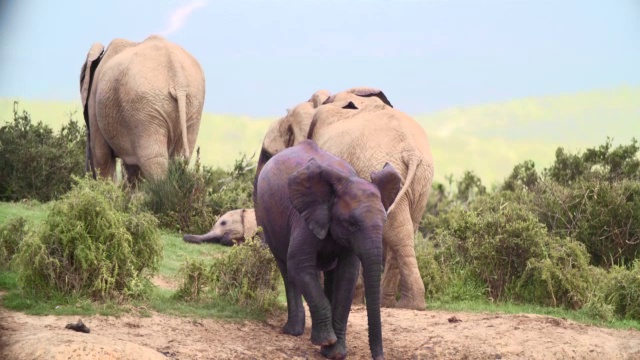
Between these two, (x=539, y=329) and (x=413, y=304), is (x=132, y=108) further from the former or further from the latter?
(x=539, y=329)

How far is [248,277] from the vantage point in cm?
1018

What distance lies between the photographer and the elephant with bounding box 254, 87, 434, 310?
11.2 meters

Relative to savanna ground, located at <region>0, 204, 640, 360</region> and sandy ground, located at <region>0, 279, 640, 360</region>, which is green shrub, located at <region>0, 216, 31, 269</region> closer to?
savanna ground, located at <region>0, 204, 640, 360</region>

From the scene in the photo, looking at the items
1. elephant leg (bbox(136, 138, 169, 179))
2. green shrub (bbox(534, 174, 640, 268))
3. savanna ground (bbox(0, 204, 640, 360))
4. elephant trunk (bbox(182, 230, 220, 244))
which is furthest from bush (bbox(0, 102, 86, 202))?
green shrub (bbox(534, 174, 640, 268))

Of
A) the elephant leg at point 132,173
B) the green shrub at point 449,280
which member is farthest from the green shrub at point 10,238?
the elephant leg at point 132,173

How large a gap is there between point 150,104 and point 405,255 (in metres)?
5.37

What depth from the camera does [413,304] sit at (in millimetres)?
11109

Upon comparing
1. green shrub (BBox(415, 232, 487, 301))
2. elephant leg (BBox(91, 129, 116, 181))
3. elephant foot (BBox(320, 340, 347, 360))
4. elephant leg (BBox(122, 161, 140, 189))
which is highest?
elephant leg (BBox(91, 129, 116, 181))

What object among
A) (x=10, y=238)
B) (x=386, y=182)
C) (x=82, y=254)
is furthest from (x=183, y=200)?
(x=386, y=182)

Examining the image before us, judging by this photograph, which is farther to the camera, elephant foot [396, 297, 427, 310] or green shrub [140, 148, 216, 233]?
green shrub [140, 148, 216, 233]

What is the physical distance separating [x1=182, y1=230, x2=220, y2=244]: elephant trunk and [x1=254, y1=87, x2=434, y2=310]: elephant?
2.64m

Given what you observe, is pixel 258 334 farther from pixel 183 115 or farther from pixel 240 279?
pixel 183 115

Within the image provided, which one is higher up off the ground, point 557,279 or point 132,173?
point 132,173

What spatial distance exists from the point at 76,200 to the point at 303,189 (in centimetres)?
204
